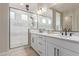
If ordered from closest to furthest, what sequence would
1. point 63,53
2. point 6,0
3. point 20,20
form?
point 63,53, point 6,0, point 20,20

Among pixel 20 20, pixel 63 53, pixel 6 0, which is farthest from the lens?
pixel 20 20

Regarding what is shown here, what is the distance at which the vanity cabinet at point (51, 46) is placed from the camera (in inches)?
57.8

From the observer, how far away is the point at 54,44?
5.83 ft

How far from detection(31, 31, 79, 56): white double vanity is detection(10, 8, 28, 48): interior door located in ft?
0.65

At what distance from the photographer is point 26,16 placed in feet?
6.55

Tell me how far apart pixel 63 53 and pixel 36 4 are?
98cm

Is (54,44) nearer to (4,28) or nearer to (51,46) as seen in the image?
(51,46)

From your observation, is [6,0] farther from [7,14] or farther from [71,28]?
[71,28]

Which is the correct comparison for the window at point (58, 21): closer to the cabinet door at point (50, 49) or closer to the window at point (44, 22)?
the window at point (44, 22)

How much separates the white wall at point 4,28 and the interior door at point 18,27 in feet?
0.32

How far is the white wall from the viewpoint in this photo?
6.47 feet

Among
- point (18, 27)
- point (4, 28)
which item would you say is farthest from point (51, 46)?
point (4, 28)

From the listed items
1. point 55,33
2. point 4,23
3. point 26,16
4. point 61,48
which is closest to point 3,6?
point 4,23

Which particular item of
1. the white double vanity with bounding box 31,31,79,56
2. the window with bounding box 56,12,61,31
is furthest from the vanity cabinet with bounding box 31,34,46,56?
the window with bounding box 56,12,61,31
